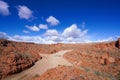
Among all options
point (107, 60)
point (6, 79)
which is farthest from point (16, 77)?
point (107, 60)

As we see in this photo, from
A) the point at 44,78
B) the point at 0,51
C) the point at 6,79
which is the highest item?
the point at 0,51

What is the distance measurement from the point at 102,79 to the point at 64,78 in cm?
380

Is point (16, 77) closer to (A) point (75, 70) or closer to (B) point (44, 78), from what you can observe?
(B) point (44, 78)

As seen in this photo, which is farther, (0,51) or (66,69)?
(0,51)

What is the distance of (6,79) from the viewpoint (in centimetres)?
1638

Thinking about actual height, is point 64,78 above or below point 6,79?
above

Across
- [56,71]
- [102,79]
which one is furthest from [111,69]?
[56,71]

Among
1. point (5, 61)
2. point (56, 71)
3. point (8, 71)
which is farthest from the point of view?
point (5, 61)

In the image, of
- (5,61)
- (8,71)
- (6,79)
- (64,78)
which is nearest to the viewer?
(64,78)

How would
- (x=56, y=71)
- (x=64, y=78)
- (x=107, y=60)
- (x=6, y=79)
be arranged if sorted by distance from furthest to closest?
(x=107, y=60) → (x=6, y=79) → (x=56, y=71) → (x=64, y=78)

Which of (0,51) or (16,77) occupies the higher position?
(0,51)

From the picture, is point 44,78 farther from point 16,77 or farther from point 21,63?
point 21,63

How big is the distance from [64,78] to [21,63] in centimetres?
1120

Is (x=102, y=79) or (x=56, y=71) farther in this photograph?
(x=56, y=71)
